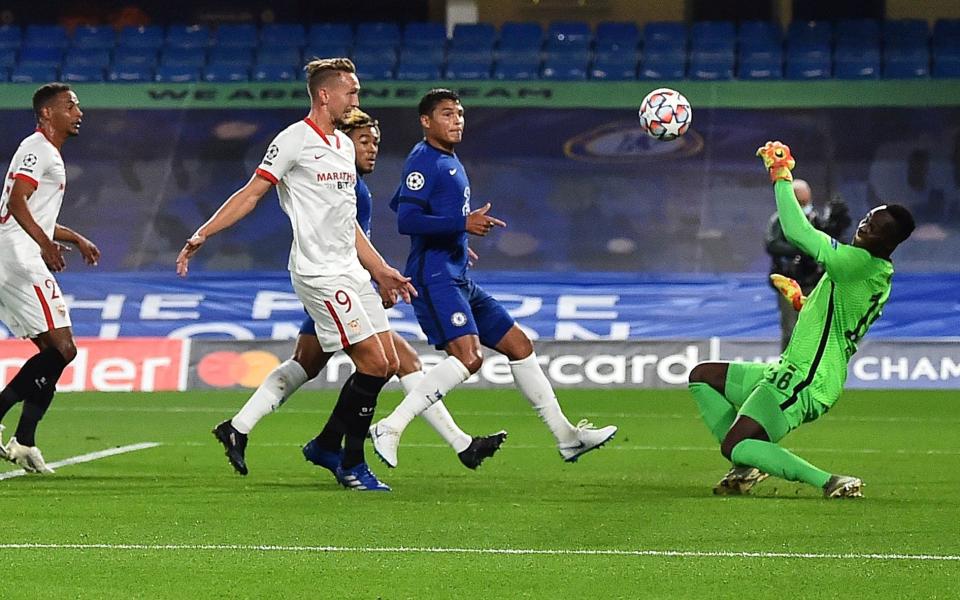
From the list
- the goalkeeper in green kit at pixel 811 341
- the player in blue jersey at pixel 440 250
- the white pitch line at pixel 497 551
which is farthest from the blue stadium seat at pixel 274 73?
the white pitch line at pixel 497 551

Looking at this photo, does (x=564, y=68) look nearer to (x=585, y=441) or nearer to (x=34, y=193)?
(x=585, y=441)

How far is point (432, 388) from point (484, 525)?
201cm

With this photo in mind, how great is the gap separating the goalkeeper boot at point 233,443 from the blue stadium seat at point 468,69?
1456 cm

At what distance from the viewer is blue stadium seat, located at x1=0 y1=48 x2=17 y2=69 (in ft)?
78.7

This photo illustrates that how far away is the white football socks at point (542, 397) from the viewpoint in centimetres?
918

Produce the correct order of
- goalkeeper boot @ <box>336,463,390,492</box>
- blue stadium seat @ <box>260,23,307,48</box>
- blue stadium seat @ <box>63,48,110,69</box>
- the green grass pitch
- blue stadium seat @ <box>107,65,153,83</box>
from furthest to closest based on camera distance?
blue stadium seat @ <box>260,23,307,48</box>, blue stadium seat @ <box>63,48,110,69</box>, blue stadium seat @ <box>107,65,153,83</box>, goalkeeper boot @ <box>336,463,390,492</box>, the green grass pitch

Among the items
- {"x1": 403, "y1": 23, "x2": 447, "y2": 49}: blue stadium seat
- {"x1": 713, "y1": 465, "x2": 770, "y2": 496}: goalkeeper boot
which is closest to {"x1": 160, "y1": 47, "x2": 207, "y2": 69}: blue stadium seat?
{"x1": 403, "y1": 23, "x2": 447, "y2": 49}: blue stadium seat

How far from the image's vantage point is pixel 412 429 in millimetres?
12633

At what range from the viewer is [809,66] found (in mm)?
22547

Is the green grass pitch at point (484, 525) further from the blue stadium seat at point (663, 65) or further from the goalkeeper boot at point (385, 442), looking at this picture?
the blue stadium seat at point (663, 65)

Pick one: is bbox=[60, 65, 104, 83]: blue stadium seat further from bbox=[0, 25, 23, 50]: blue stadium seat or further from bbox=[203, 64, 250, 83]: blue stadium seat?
bbox=[203, 64, 250, 83]: blue stadium seat

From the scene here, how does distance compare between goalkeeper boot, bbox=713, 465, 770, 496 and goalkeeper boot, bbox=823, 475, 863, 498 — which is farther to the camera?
goalkeeper boot, bbox=713, 465, 770, 496

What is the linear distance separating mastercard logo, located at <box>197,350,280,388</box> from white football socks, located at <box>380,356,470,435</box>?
804 centimetres

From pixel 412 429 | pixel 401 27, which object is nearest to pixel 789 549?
pixel 412 429
